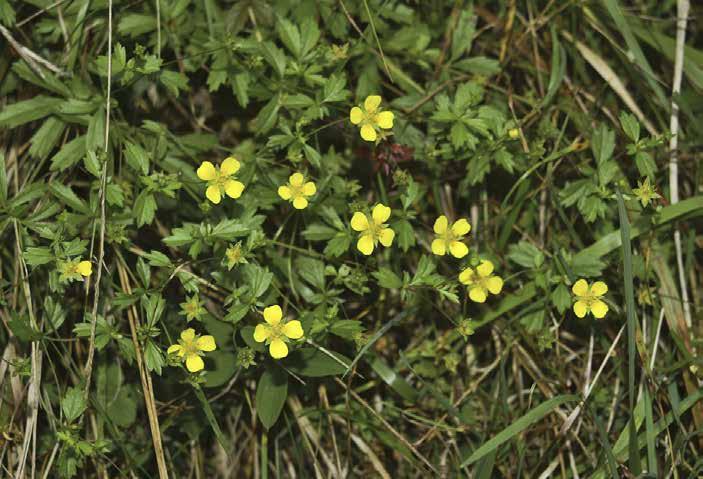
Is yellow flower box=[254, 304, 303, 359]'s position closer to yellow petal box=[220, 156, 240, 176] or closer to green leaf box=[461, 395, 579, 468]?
yellow petal box=[220, 156, 240, 176]

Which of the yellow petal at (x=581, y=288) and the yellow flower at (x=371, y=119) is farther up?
the yellow flower at (x=371, y=119)

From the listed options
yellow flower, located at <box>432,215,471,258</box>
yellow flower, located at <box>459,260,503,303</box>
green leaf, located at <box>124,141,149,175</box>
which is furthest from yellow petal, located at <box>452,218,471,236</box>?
green leaf, located at <box>124,141,149,175</box>

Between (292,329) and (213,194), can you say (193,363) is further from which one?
(213,194)

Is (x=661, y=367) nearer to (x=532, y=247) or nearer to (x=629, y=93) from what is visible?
(x=532, y=247)

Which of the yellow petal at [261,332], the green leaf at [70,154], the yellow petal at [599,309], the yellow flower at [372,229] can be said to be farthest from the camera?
the green leaf at [70,154]

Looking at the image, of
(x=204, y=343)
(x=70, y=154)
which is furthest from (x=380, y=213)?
(x=70, y=154)

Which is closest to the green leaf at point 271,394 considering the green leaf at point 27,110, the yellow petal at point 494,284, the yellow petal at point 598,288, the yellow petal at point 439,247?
the yellow petal at point 439,247

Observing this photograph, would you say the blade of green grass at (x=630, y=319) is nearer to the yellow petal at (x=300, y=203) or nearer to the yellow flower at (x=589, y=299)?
the yellow flower at (x=589, y=299)
